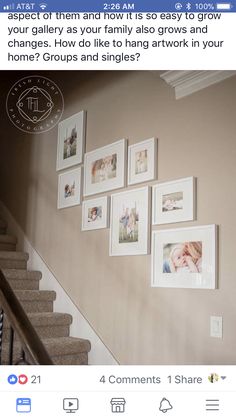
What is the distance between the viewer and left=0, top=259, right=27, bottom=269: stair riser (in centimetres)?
225

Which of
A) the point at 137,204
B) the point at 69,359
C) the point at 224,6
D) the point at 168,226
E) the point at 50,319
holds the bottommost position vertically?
the point at 69,359

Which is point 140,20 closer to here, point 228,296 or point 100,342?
point 228,296

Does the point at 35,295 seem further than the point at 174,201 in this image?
Yes

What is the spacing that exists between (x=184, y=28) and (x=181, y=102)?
87cm

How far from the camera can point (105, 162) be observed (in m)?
1.88

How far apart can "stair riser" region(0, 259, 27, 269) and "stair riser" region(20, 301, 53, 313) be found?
0.85 ft

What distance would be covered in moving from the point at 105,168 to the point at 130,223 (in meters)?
0.31

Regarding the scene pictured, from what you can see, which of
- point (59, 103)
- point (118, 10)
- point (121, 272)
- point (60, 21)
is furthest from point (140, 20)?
point (121, 272)

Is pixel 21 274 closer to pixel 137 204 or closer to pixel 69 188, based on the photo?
pixel 69 188

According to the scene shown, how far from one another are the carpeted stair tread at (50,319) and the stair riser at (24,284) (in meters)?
0.21

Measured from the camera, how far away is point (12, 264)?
7.40 feet
